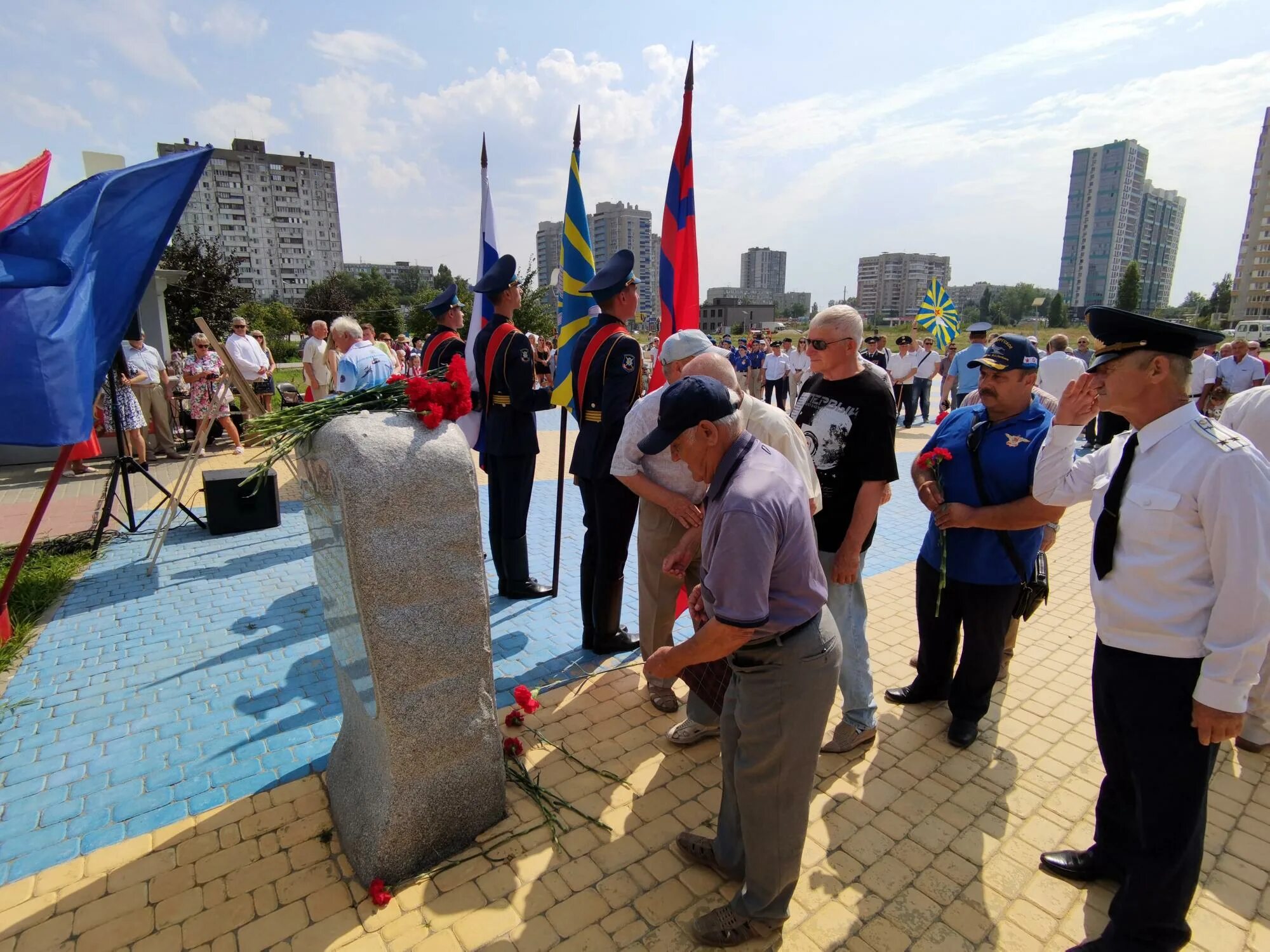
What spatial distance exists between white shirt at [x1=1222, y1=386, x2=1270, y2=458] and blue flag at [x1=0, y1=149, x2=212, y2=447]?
19.6 feet

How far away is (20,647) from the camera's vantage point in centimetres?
458

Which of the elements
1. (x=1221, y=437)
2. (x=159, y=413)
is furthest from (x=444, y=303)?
(x=159, y=413)

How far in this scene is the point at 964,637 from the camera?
3.60 m

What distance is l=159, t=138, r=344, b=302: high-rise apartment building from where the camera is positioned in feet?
292

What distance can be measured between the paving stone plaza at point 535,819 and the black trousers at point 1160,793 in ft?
1.24

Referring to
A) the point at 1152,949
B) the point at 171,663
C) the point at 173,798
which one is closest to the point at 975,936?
Answer: the point at 1152,949

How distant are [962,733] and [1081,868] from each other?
2.97 feet

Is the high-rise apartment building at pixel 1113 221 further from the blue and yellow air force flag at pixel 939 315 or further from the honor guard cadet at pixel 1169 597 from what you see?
the honor guard cadet at pixel 1169 597

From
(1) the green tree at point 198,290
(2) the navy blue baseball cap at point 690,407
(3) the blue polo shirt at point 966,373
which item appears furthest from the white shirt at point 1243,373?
(1) the green tree at point 198,290

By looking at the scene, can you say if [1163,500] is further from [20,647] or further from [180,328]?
[180,328]

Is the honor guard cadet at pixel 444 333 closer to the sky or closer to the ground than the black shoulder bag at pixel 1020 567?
closer to the sky

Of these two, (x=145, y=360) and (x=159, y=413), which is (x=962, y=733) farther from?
(x=159, y=413)

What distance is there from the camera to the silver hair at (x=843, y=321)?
322 cm

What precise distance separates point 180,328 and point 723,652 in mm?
30159
